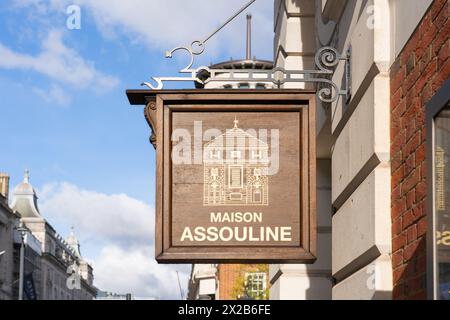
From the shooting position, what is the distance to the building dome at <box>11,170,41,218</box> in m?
148

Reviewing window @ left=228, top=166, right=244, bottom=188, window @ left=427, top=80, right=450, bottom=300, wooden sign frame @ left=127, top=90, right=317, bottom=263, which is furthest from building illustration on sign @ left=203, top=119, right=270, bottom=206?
window @ left=427, top=80, right=450, bottom=300

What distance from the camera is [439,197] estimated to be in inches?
226

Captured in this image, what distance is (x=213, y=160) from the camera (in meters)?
7.86

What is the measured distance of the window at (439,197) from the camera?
18.0ft

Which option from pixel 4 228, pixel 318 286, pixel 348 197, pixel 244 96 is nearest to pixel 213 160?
pixel 244 96

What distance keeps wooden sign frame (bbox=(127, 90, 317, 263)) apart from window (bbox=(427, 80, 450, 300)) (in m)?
1.89

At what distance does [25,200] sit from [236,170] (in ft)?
480

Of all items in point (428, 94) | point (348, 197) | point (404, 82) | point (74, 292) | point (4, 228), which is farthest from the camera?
point (74, 292)

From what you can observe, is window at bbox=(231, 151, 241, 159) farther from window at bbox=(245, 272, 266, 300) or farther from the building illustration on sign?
window at bbox=(245, 272, 266, 300)

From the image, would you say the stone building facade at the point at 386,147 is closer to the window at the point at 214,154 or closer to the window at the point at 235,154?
the window at the point at 235,154

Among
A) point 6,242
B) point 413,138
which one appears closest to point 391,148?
point 413,138

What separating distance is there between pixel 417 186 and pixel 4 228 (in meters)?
110

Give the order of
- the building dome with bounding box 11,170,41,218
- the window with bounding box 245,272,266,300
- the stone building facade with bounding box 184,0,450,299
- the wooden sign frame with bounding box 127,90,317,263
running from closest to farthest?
the stone building facade with bounding box 184,0,450,299
the wooden sign frame with bounding box 127,90,317,263
the window with bounding box 245,272,266,300
the building dome with bounding box 11,170,41,218
